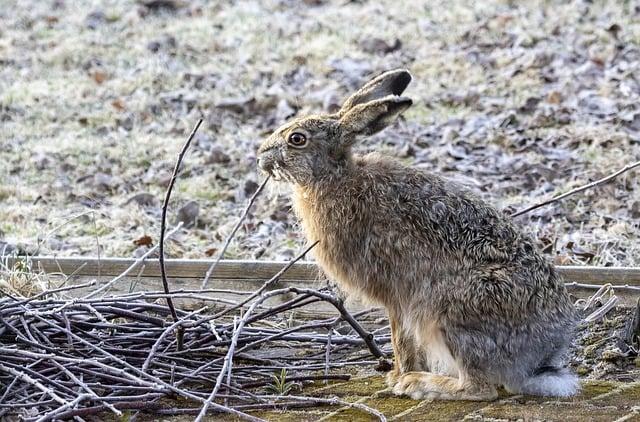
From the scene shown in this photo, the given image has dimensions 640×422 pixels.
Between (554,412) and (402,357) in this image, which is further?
(402,357)

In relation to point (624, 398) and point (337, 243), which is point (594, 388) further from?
point (337, 243)

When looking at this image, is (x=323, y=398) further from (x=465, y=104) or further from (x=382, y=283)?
(x=465, y=104)

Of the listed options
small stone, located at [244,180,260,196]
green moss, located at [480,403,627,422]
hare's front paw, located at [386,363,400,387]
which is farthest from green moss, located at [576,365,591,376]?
small stone, located at [244,180,260,196]

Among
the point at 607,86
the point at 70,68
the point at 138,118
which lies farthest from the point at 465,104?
the point at 70,68

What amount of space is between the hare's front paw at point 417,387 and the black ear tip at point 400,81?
118 cm

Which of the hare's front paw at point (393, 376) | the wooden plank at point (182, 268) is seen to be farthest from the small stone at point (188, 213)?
the hare's front paw at point (393, 376)

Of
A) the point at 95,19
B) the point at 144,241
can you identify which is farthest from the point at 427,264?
the point at 95,19

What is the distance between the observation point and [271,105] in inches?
360

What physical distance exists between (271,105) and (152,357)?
5367mm

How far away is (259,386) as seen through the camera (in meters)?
4.05

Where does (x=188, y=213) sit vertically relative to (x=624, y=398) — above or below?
below

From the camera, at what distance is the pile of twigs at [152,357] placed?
3674 millimetres

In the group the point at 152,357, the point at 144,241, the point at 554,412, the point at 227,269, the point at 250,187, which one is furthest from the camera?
the point at 250,187

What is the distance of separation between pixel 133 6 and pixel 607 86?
5878mm
